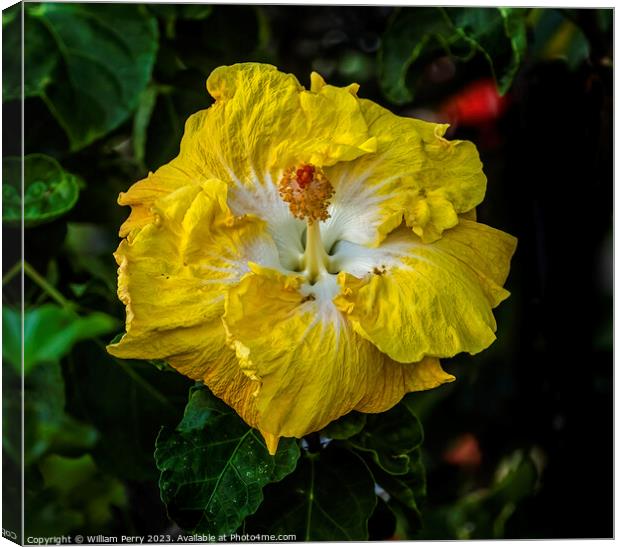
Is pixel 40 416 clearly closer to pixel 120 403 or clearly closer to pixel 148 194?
pixel 120 403

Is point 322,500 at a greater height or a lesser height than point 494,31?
lesser

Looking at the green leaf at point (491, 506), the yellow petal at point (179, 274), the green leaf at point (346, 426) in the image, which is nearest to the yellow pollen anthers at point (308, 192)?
the yellow petal at point (179, 274)

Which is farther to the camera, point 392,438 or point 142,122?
point 142,122

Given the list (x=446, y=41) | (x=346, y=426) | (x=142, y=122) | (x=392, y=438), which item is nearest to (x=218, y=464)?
(x=346, y=426)

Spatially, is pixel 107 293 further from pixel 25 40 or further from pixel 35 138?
pixel 25 40

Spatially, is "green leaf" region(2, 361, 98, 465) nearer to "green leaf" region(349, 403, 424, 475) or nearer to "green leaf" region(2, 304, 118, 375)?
"green leaf" region(2, 304, 118, 375)
